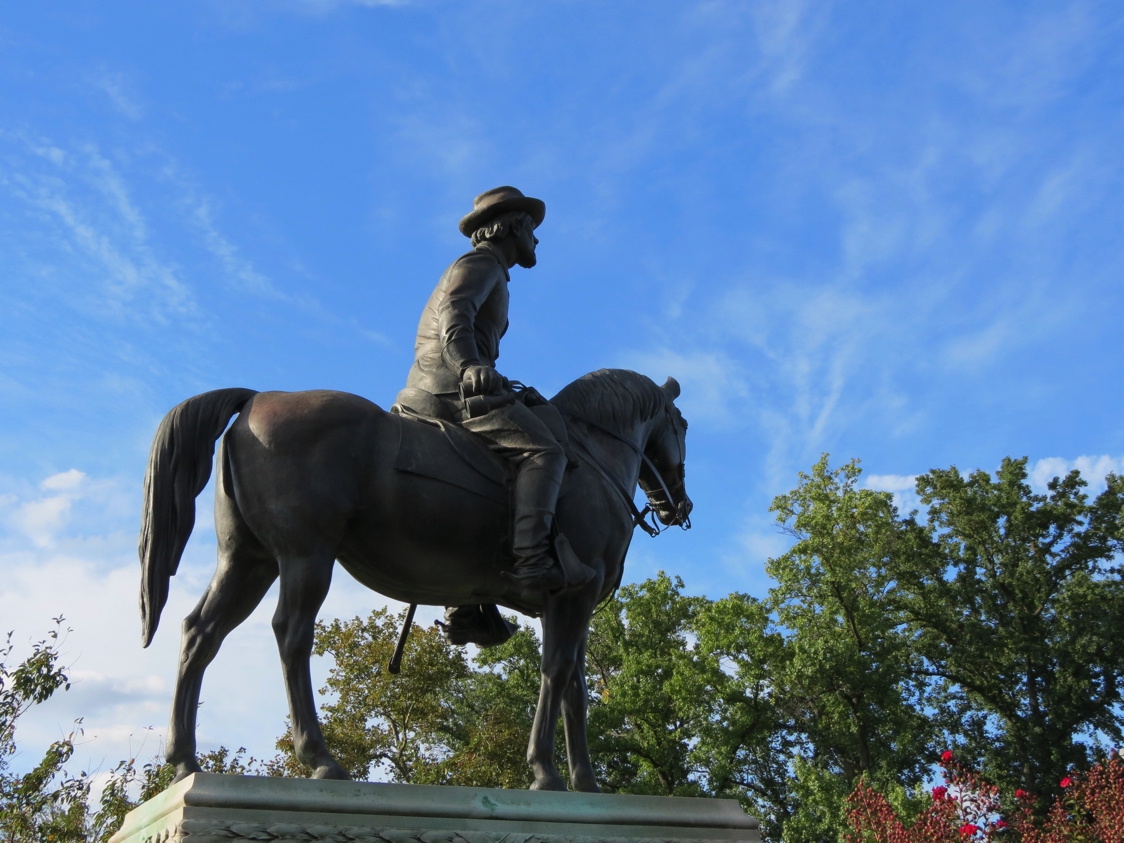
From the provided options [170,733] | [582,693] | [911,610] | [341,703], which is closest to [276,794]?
[170,733]

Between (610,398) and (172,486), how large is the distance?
7.89 ft

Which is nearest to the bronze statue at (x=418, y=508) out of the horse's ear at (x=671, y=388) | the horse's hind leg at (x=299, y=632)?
the horse's hind leg at (x=299, y=632)

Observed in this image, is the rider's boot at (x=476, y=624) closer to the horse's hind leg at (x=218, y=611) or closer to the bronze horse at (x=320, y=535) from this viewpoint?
the bronze horse at (x=320, y=535)

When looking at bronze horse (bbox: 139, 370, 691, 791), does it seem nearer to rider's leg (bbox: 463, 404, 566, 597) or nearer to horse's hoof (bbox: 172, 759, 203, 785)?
horse's hoof (bbox: 172, 759, 203, 785)

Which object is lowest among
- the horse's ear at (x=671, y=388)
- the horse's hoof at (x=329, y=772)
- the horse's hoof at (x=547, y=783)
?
the horse's hoof at (x=329, y=772)

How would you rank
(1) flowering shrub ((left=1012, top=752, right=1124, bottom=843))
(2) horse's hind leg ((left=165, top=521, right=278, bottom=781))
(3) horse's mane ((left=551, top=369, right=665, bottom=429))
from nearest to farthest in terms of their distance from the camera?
(2) horse's hind leg ((left=165, top=521, right=278, bottom=781)) → (3) horse's mane ((left=551, top=369, right=665, bottom=429)) → (1) flowering shrub ((left=1012, top=752, right=1124, bottom=843))

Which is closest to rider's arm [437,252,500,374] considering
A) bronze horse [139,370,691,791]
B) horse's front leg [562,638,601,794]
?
bronze horse [139,370,691,791]

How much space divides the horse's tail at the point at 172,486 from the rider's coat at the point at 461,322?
110cm

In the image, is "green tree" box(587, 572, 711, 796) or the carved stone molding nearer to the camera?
the carved stone molding

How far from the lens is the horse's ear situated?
6.66m

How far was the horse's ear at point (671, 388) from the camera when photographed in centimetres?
666

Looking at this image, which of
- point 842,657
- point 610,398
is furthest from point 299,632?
point 842,657

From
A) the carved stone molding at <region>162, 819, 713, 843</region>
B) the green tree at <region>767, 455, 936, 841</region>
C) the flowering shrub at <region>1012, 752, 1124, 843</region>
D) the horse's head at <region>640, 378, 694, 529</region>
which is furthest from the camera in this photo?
the green tree at <region>767, 455, 936, 841</region>

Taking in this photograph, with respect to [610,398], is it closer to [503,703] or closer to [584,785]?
[584,785]
